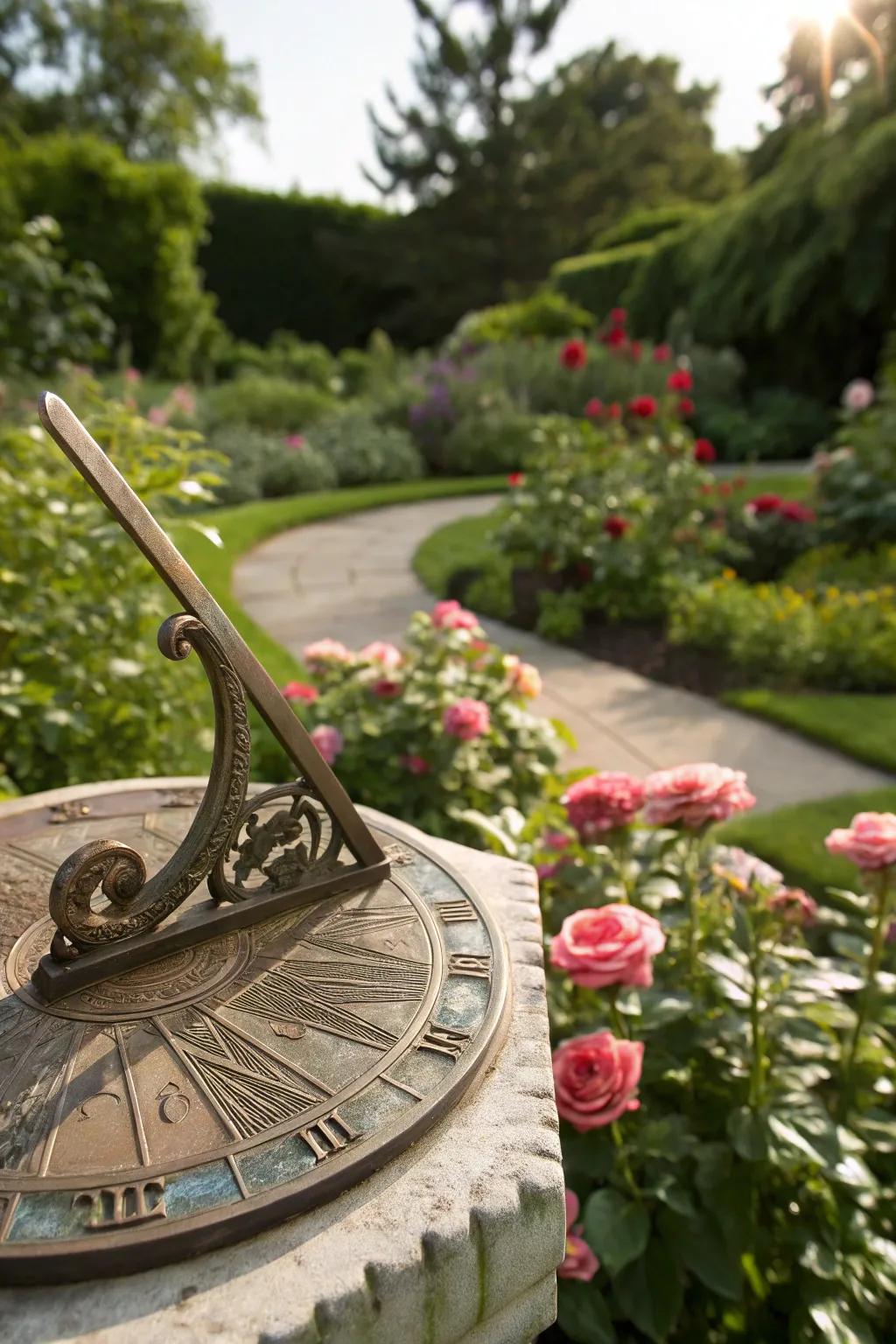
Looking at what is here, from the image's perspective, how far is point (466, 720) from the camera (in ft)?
8.70

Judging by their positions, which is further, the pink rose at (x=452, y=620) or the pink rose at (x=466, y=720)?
the pink rose at (x=452, y=620)

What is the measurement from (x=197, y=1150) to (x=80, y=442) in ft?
2.99

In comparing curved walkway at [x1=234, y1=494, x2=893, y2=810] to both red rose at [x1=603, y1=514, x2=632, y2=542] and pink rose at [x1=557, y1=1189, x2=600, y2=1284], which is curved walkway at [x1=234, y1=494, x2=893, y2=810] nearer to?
red rose at [x1=603, y1=514, x2=632, y2=542]

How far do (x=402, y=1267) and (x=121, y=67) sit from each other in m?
30.0

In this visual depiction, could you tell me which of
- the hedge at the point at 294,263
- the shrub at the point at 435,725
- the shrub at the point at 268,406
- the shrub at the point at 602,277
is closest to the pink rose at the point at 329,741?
the shrub at the point at 435,725

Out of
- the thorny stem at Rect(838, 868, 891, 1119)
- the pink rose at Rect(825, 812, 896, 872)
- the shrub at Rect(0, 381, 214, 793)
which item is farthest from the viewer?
the shrub at Rect(0, 381, 214, 793)

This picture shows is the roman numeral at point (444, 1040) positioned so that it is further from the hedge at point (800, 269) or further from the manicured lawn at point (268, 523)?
the hedge at point (800, 269)

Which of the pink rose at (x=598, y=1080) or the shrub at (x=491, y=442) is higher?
the shrub at (x=491, y=442)

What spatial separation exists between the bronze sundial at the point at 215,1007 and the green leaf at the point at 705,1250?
0.55 metres

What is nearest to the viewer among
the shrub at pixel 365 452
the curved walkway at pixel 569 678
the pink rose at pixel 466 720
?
the pink rose at pixel 466 720

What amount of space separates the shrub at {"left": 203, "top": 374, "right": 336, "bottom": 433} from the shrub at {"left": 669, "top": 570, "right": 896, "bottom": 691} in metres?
8.03

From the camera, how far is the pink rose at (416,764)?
2805 mm

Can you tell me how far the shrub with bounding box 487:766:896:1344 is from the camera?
1.63 metres

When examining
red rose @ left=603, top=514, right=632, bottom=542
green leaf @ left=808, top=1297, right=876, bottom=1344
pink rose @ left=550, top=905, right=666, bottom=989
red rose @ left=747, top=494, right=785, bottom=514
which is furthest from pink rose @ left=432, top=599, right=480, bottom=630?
red rose @ left=747, top=494, right=785, bottom=514
